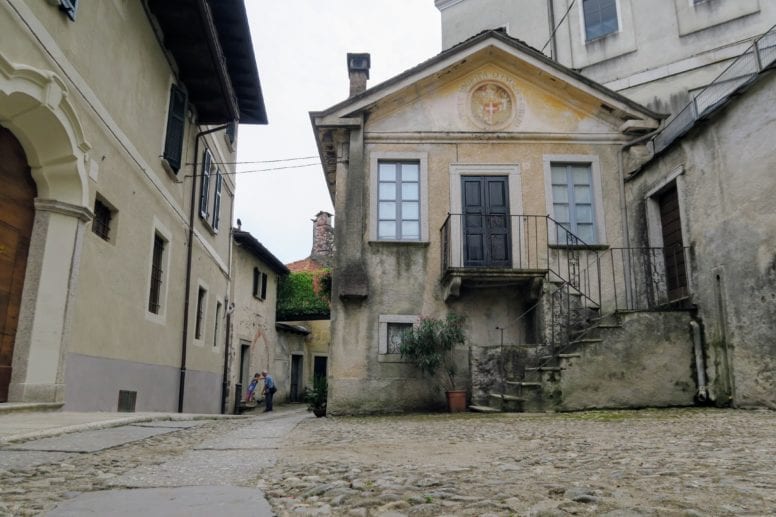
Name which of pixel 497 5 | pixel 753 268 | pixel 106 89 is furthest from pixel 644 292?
pixel 497 5

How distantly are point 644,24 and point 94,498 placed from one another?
18382 mm

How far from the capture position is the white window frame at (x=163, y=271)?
996 cm

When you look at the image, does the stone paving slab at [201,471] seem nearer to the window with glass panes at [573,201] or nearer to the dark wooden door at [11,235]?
the dark wooden door at [11,235]

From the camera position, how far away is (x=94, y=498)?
7.78ft

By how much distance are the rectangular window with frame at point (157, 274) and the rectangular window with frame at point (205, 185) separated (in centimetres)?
233

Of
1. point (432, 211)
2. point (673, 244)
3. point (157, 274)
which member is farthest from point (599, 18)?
point (157, 274)

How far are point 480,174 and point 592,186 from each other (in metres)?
2.11

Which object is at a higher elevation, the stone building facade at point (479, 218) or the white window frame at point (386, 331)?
the stone building facade at point (479, 218)

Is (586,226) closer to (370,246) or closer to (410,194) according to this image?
(410,194)

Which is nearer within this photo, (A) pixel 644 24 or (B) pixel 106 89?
(B) pixel 106 89

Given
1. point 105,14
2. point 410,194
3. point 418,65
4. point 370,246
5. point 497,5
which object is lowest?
point 370,246

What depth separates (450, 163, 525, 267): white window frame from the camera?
10.4 metres

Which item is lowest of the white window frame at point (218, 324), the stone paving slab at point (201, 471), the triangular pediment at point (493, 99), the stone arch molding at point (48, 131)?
the stone paving slab at point (201, 471)

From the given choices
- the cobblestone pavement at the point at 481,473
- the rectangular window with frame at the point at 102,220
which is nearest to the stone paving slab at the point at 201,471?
the cobblestone pavement at the point at 481,473
